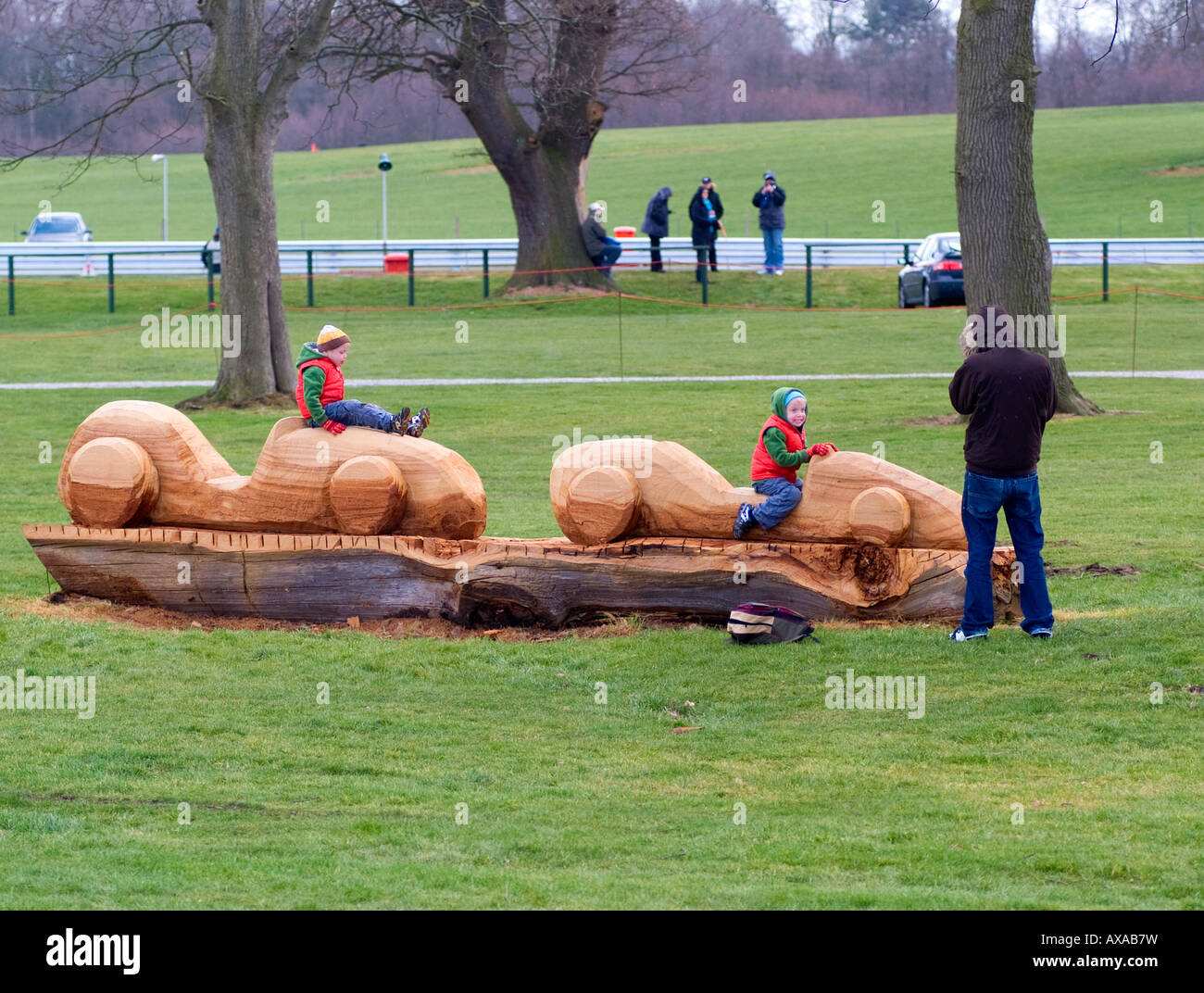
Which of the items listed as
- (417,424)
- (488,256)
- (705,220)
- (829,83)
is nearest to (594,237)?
(705,220)

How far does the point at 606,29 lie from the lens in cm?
3366

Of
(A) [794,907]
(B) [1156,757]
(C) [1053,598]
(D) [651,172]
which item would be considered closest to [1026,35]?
(C) [1053,598]

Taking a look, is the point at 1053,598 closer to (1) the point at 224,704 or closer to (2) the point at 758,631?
(2) the point at 758,631

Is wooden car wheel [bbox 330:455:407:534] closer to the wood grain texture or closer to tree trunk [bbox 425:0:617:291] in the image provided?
the wood grain texture

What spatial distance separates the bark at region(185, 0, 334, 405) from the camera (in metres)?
21.5

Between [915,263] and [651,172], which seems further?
[651,172]

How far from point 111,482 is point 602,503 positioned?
3416 millimetres

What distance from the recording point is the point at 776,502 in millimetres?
10250

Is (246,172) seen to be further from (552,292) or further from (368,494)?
(552,292)

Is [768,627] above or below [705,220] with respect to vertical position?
below

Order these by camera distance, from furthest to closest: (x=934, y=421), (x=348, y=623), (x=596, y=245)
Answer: (x=596, y=245) → (x=934, y=421) → (x=348, y=623)

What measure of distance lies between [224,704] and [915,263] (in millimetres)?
27060

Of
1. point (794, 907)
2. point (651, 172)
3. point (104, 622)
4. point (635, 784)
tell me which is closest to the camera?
point (794, 907)

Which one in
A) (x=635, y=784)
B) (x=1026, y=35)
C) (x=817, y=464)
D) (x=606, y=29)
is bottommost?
(x=635, y=784)
